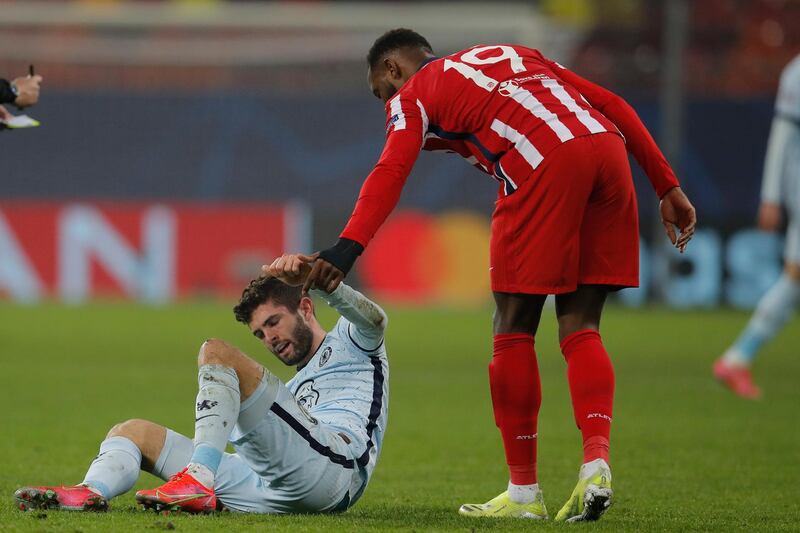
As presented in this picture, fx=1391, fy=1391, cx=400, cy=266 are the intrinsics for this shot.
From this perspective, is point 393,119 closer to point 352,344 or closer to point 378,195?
point 378,195

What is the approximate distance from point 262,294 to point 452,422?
3.77m

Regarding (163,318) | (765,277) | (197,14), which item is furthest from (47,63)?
(765,277)

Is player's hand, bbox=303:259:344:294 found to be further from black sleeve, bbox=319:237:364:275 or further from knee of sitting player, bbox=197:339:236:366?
knee of sitting player, bbox=197:339:236:366

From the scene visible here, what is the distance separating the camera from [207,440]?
14.4ft

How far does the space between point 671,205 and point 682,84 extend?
15.3 meters

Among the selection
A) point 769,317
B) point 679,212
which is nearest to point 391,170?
point 679,212

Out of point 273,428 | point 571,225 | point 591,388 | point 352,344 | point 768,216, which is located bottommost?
point 273,428

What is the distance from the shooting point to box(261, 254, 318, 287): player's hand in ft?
14.6

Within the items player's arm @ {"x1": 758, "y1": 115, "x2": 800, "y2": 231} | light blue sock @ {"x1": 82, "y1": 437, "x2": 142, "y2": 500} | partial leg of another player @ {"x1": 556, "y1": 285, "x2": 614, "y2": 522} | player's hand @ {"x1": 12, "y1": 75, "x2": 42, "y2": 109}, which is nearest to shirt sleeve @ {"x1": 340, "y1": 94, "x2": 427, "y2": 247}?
partial leg of another player @ {"x1": 556, "y1": 285, "x2": 614, "y2": 522}

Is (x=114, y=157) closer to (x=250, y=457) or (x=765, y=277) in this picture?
(x=765, y=277)

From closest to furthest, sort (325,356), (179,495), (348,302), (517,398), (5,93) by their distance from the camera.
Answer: (179,495) < (348,302) < (517,398) < (325,356) < (5,93)

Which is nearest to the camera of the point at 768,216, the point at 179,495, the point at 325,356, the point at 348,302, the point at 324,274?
the point at 179,495

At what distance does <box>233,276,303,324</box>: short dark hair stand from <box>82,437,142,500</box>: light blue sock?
585mm

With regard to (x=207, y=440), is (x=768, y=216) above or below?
above
